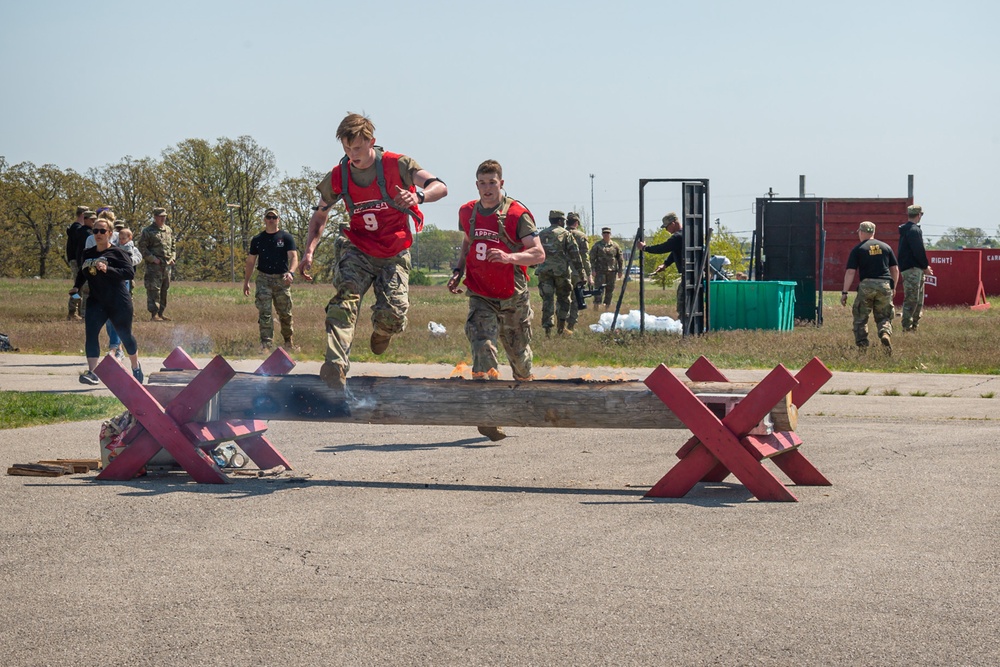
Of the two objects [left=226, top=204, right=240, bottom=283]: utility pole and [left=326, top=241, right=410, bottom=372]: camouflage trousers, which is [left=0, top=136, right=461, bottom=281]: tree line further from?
[left=326, top=241, right=410, bottom=372]: camouflage trousers

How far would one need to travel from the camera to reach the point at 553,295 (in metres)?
21.1

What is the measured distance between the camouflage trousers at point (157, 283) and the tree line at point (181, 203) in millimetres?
29687

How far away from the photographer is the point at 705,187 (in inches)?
770

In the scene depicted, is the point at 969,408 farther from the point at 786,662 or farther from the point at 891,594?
the point at 786,662

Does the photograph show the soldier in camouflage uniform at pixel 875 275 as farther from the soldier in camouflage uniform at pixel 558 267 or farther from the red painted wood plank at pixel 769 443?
the red painted wood plank at pixel 769 443

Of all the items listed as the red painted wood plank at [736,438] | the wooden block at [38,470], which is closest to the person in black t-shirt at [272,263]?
the wooden block at [38,470]

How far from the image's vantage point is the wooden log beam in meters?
7.51

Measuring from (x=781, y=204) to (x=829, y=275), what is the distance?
16.0 meters

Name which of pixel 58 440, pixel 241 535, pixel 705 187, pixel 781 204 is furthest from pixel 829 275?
pixel 241 535

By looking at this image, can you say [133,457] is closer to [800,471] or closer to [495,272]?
[495,272]

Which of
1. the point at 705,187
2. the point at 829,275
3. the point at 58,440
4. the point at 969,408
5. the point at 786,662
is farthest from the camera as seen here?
the point at 829,275

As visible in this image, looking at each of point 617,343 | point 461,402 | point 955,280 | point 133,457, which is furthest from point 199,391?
point 955,280

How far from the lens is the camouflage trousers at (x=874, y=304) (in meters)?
16.4

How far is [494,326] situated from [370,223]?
68.2 inches
